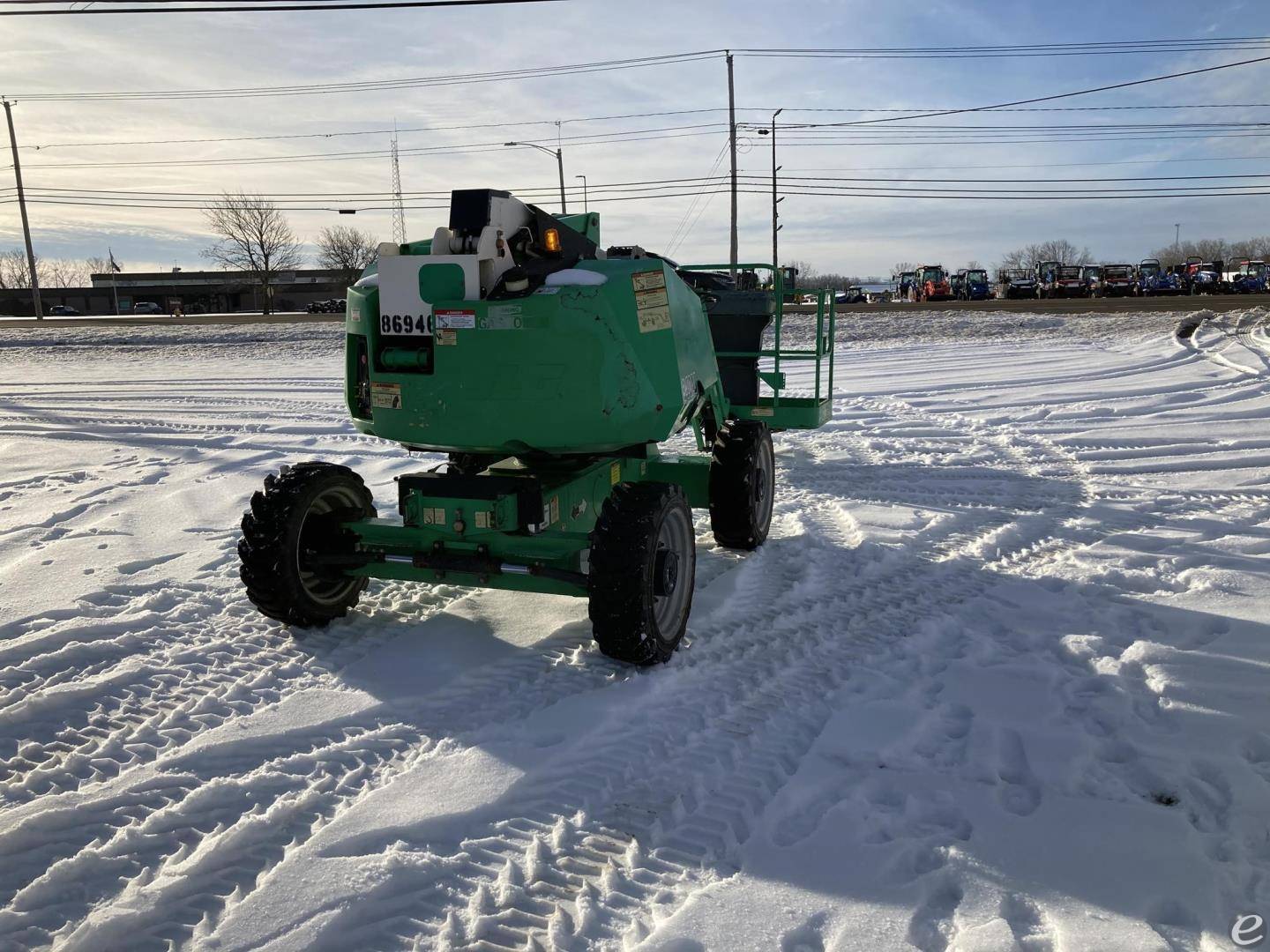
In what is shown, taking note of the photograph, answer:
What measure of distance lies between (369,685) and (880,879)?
8.41 ft

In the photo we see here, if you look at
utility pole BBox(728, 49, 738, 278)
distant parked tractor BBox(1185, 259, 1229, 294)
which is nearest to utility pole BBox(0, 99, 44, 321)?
utility pole BBox(728, 49, 738, 278)

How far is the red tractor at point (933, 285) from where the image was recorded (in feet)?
139

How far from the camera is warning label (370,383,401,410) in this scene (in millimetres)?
4773

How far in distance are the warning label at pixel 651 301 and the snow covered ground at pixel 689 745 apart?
1.76 meters

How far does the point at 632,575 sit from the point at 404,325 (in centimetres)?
178

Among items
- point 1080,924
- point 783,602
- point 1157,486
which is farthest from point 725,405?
point 1080,924

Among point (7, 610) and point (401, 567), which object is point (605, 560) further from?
point (7, 610)

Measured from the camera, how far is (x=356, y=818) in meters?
3.29

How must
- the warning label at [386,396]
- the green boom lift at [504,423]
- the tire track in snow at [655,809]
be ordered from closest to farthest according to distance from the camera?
the tire track in snow at [655,809] < the green boom lift at [504,423] < the warning label at [386,396]

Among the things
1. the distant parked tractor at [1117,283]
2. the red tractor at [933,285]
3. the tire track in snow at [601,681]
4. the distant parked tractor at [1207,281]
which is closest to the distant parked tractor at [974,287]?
the red tractor at [933,285]

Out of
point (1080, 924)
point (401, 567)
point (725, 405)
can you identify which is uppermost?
point (725, 405)

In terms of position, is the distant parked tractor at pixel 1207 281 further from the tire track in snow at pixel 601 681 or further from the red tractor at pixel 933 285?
the tire track in snow at pixel 601 681

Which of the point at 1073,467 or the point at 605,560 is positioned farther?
the point at 1073,467

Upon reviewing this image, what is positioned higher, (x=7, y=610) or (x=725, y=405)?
(x=725, y=405)
